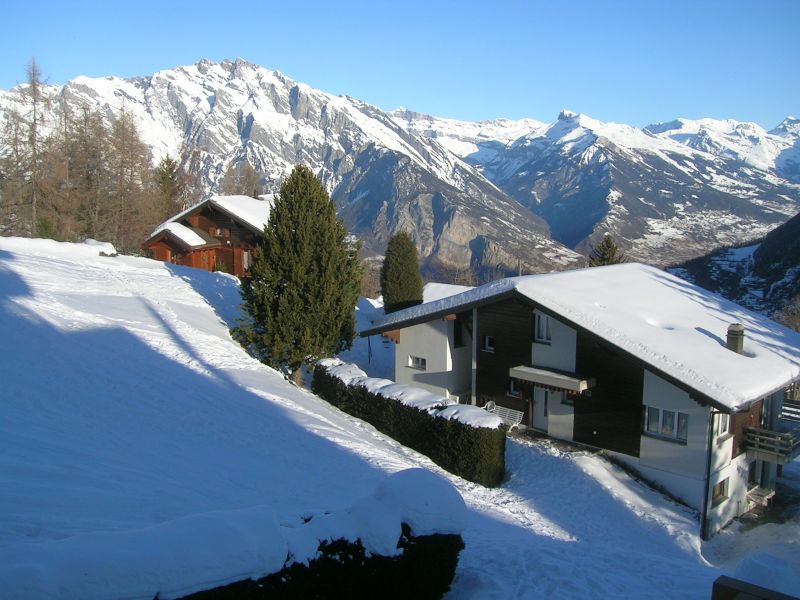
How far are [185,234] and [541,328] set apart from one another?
89.0 ft

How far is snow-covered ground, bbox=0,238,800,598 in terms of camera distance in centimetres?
653

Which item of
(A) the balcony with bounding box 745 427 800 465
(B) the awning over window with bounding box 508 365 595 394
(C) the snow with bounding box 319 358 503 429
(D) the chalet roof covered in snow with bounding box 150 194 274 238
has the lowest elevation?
(A) the balcony with bounding box 745 427 800 465

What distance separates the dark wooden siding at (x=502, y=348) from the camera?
21156 mm

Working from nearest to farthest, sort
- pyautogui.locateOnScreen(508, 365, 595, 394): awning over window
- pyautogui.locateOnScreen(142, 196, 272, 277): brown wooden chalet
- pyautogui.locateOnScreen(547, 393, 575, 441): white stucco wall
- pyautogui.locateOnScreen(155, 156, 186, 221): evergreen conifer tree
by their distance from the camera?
1. pyautogui.locateOnScreen(508, 365, 595, 394): awning over window
2. pyautogui.locateOnScreen(547, 393, 575, 441): white stucco wall
3. pyautogui.locateOnScreen(142, 196, 272, 277): brown wooden chalet
4. pyautogui.locateOnScreen(155, 156, 186, 221): evergreen conifer tree

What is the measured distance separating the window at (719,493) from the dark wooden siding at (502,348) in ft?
19.3

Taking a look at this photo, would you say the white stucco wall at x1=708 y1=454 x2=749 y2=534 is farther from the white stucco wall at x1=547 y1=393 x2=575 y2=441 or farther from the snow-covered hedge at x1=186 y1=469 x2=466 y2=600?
the snow-covered hedge at x1=186 y1=469 x2=466 y2=600

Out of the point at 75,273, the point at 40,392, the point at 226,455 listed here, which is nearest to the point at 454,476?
the point at 226,455

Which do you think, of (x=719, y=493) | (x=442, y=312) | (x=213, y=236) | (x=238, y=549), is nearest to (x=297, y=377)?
(x=442, y=312)

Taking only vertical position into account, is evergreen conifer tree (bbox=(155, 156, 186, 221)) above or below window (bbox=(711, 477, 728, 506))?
above

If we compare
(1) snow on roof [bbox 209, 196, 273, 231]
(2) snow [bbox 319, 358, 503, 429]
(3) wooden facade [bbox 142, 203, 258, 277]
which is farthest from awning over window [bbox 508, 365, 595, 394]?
(3) wooden facade [bbox 142, 203, 258, 277]

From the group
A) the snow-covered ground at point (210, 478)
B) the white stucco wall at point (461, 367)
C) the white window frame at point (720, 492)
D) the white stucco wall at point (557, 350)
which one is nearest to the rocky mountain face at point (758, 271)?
the white stucco wall at point (461, 367)

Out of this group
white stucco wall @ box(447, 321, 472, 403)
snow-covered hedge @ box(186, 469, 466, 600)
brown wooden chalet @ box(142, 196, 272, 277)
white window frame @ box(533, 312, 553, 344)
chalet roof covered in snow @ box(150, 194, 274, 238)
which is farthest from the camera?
brown wooden chalet @ box(142, 196, 272, 277)

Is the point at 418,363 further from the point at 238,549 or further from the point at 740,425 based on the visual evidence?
the point at 238,549

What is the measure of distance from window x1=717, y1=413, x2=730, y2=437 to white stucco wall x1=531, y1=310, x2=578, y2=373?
13.8 feet
